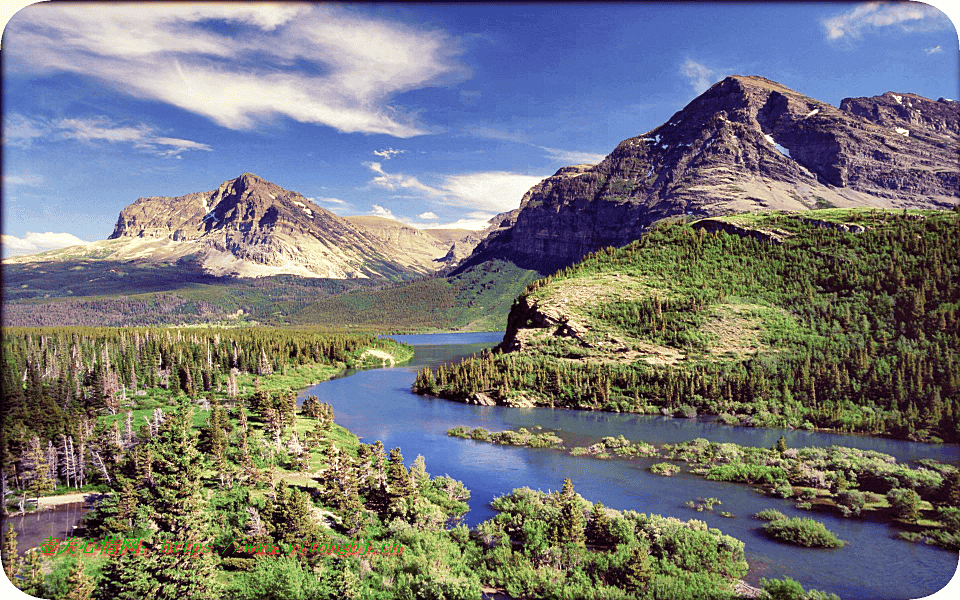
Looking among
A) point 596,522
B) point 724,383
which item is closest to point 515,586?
point 596,522

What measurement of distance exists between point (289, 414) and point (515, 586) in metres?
33.3

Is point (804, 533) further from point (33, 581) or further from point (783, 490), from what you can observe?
point (33, 581)

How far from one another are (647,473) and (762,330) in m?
43.9

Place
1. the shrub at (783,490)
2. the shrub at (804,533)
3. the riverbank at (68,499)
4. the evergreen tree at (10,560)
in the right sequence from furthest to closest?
1. the shrub at (783,490)
2. the riverbank at (68,499)
3. the shrub at (804,533)
4. the evergreen tree at (10,560)

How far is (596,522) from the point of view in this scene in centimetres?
2819

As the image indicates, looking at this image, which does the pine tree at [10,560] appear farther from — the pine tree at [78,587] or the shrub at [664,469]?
the shrub at [664,469]

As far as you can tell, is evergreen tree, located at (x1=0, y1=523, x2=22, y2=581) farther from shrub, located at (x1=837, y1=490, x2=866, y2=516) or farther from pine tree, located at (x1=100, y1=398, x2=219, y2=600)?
shrub, located at (x1=837, y1=490, x2=866, y2=516)

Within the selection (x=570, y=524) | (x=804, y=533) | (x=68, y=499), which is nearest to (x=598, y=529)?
(x=570, y=524)

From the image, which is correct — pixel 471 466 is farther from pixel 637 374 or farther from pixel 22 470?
pixel 637 374

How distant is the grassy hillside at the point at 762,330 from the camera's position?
58.4m

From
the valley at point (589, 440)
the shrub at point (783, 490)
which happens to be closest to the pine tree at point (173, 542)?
the valley at point (589, 440)

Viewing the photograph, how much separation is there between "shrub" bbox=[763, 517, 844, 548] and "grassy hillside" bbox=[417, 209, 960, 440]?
3190 cm

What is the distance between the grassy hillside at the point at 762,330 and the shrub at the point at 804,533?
31.9 m

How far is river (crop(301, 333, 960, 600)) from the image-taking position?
25938mm
